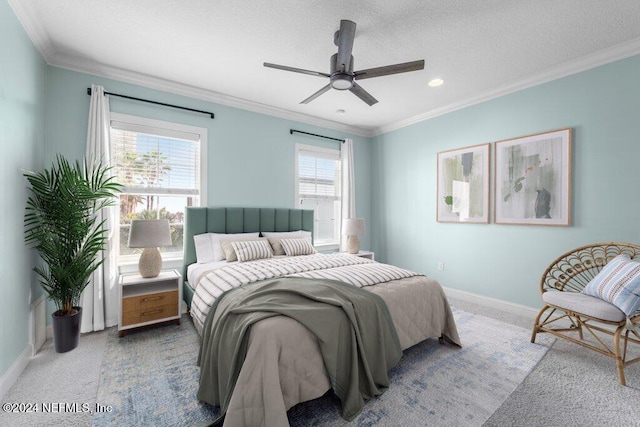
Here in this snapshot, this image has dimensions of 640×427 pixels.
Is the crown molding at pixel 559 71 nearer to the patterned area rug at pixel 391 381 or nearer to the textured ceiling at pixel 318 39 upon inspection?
the textured ceiling at pixel 318 39

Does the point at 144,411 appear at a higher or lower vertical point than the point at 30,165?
lower

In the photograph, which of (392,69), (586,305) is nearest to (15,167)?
(392,69)

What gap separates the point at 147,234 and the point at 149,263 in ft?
1.12

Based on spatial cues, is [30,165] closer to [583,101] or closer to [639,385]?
[639,385]

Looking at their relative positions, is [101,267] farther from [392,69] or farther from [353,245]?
[392,69]

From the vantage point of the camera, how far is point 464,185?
4.01 m

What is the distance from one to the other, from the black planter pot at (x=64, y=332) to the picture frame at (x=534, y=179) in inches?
188

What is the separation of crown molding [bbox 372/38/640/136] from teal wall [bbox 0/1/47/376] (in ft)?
15.4

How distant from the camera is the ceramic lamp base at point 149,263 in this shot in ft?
9.60

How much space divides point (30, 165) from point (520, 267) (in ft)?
17.3

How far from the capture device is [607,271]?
7.85 ft

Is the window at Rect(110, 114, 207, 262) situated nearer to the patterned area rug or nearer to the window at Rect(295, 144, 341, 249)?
the patterned area rug

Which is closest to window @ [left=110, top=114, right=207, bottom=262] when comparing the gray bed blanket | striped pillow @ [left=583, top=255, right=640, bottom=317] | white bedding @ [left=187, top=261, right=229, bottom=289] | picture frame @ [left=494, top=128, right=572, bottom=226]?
white bedding @ [left=187, top=261, right=229, bottom=289]

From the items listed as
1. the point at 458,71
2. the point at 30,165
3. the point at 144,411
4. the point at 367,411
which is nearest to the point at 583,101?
the point at 458,71
